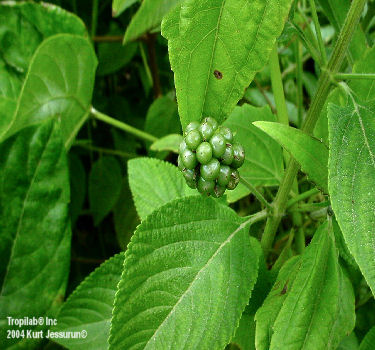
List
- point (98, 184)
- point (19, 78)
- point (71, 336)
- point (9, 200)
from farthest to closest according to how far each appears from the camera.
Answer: point (98, 184), point (19, 78), point (9, 200), point (71, 336)

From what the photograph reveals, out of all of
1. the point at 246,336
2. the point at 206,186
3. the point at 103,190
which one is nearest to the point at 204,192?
the point at 206,186

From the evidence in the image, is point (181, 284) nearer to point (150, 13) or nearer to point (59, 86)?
point (150, 13)

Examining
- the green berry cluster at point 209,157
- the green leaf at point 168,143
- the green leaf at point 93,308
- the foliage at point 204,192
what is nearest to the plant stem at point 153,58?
the foliage at point 204,192

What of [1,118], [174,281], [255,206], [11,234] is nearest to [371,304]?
[255,206]

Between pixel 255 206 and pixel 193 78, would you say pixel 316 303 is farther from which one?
pixel 255 206

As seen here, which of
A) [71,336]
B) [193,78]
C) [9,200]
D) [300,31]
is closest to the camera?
[193,78]

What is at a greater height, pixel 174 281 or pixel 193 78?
pixel 193 78

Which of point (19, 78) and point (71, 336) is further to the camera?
point (19, 78)

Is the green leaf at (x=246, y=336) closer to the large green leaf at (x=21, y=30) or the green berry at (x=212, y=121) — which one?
the green berry at (x=212, y=121)
